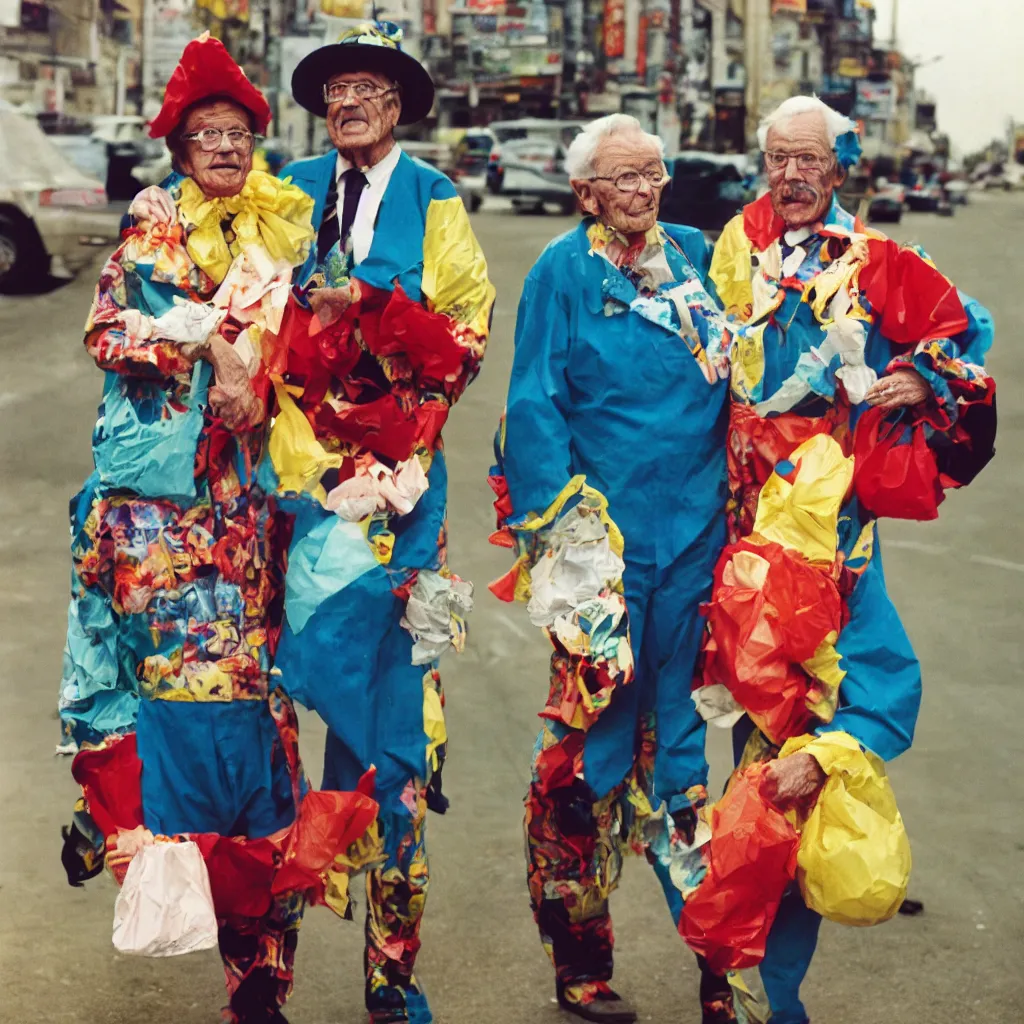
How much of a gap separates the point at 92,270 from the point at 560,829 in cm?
786

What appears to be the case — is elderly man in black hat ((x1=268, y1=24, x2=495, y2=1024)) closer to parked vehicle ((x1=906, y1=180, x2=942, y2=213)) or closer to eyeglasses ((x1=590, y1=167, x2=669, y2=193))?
eyeglasses ((x1=590, y1=167, x2=669, y2=193))

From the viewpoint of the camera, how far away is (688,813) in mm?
3764

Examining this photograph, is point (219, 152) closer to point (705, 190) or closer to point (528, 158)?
point (705, 190)

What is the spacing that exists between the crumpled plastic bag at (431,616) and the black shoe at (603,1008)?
842mm

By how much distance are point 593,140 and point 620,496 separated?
2.42 ft

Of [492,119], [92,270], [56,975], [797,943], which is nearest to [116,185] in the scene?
[92,270]

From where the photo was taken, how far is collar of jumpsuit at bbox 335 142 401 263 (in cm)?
375

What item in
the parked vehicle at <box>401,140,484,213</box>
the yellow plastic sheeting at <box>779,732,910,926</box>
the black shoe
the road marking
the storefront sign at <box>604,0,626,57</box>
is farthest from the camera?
the storefront sign at <box>604,0,626,57</box>

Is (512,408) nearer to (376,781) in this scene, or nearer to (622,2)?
(376,781)

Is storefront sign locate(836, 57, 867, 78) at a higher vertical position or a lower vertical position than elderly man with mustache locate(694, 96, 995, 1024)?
higher

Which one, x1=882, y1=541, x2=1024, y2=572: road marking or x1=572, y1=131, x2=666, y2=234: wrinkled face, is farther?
x1=882, y1=541, x2=1024, y2=572: road marking

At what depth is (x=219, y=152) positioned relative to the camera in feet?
11.9

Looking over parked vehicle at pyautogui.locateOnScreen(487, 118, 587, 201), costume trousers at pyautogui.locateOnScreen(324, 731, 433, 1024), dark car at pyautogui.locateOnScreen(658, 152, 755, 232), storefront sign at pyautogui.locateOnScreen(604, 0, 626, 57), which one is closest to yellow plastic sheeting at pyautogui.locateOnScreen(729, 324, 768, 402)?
costume trousers at pyautogui.locateOnScreen(324, 731, 433, 1024)

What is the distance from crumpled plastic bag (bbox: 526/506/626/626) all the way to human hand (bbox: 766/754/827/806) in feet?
1.62
